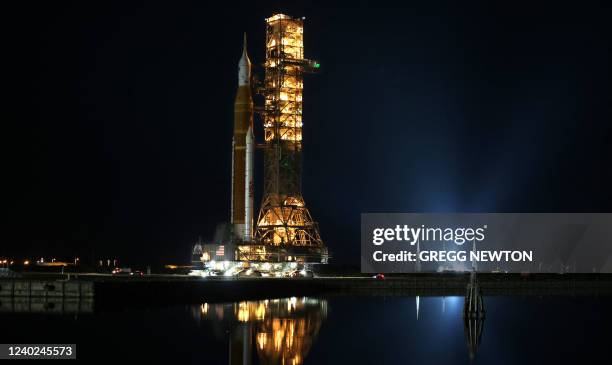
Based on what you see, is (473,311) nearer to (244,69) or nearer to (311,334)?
(311,334)

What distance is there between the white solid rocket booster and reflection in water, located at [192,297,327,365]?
19843 mm

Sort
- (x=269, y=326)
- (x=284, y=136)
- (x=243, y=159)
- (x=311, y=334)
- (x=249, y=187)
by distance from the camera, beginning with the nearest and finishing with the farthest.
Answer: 1. (x=311, y=334)
2. (x=269, y=326)
3. (x=249, y=187)
4. (x=243, y=159)
5. (x=284, y=136)

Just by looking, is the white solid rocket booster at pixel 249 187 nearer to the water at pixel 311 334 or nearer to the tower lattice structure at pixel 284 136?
the tower lattice structure at pixel 284 136

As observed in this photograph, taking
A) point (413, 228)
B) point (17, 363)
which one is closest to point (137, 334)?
point (17, 363)

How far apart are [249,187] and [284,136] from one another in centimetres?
542

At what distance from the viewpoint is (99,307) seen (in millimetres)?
55750

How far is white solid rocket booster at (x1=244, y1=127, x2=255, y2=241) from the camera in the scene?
288ft

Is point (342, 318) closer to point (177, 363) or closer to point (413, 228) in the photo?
point (177, 363)

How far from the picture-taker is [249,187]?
88188 mm

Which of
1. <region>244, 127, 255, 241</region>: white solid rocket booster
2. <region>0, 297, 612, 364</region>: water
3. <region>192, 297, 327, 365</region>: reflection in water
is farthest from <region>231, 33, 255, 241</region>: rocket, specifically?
<region>0, 297, 612, 364</region>: water

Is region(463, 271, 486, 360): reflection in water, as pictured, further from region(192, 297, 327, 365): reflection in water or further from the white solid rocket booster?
the white solid rocket booster

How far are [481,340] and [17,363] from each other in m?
23.0

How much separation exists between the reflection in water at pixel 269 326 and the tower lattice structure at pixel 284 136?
68.3 ft

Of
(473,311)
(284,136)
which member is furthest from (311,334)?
(284,136)
